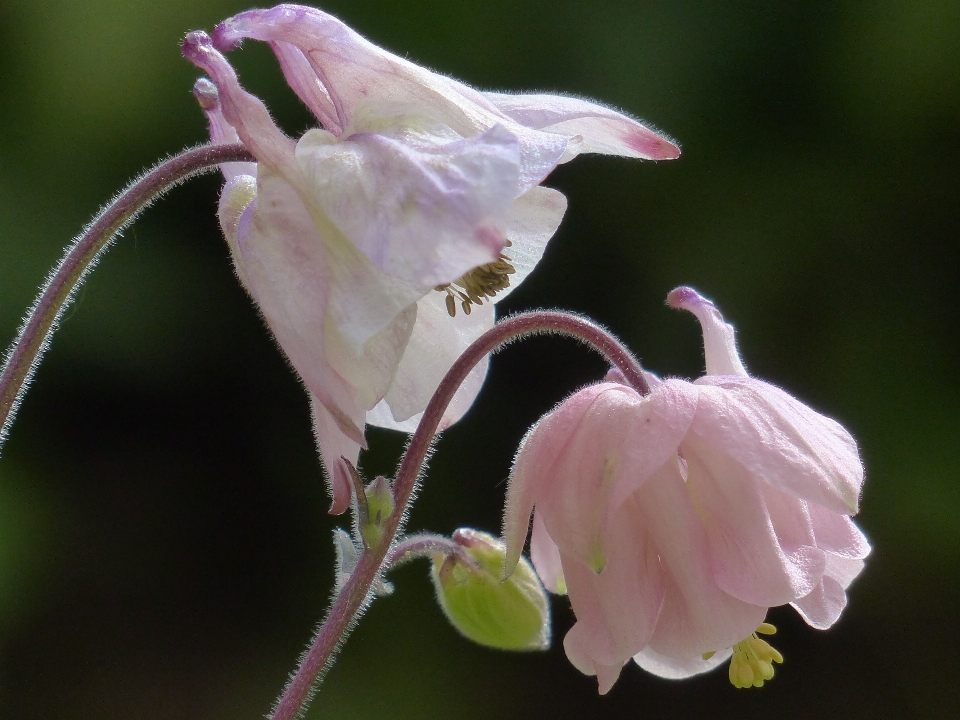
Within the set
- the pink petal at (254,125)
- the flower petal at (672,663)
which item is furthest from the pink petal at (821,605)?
the pink petal at (254,125)

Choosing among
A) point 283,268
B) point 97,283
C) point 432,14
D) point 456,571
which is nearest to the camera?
point 283,268

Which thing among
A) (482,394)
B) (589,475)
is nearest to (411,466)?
(589,475)

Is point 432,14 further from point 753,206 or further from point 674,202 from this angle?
point 753,206

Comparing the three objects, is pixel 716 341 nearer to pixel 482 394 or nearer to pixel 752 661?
pixel 752 661

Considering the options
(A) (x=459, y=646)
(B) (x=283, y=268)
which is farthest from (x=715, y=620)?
(A) (x=459, y=646)

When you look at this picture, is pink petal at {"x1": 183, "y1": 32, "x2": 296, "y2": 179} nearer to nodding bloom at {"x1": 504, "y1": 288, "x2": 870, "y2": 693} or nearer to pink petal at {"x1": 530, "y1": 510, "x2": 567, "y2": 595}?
nodding bloom at {"x1": 504, "y1": 288, "x2": 870, "y2": 693}

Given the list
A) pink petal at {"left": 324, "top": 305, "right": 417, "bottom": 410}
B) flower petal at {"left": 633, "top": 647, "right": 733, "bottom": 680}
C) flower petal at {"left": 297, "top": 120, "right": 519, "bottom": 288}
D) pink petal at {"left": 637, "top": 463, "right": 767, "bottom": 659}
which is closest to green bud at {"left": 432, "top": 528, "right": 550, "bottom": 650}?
flower petal at {"left": 633, "top": 647, "right": 733, "bottom": 680}
